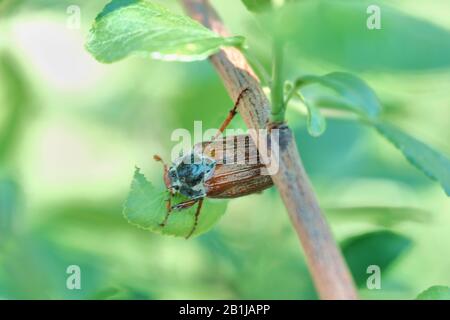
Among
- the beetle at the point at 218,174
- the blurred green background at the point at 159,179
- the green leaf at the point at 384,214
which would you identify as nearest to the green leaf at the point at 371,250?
the blurred green background at the point at 159,179

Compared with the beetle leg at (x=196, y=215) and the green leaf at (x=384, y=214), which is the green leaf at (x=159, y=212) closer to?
the beetle leg at (x=196, y=215)

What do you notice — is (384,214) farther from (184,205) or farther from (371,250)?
(184,205)

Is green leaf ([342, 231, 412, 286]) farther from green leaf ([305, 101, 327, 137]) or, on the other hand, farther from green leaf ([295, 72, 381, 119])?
green leaf ([295, 72, 381, 119])

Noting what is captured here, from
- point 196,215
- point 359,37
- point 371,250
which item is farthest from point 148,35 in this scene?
point 371,250

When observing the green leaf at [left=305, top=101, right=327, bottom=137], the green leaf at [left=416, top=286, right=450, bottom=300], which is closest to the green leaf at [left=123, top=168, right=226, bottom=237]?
the green leaf at [left=305, top=101, right=327, bottom=137]

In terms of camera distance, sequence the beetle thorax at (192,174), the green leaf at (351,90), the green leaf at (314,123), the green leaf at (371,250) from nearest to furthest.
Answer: the green leaf at (351,90)
the green leaf at (314,123)
the beetle thorax at (192,174)
the green leaf at (371,250)

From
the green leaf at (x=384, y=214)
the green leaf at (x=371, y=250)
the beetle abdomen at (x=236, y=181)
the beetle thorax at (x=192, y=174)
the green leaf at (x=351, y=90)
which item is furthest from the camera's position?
the green leaf at (x=384, y=214)
